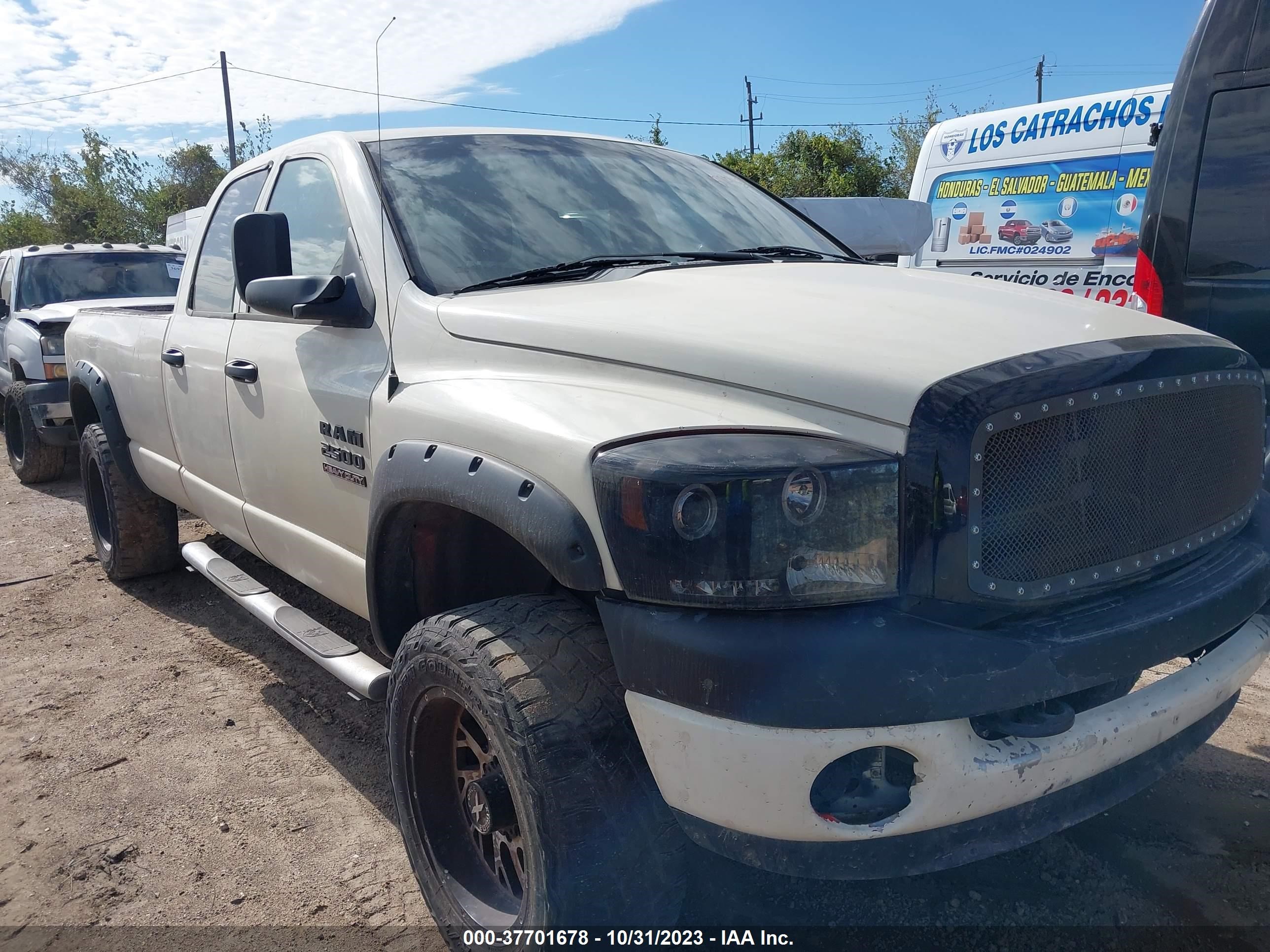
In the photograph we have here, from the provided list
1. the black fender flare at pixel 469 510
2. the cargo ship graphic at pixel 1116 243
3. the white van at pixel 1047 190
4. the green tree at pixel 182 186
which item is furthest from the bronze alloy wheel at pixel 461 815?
the green tree at pixel 182 186

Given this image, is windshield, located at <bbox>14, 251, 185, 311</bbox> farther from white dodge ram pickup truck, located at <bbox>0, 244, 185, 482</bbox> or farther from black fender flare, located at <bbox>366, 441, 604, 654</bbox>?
black fender flare, located at <bbox>366, 441, 604, 654</bbox>

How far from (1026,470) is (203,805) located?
8.55 ft

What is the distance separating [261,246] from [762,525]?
1882mm

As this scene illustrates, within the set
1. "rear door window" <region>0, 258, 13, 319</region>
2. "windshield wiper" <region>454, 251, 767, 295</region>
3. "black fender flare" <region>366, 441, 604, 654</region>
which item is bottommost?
"black fender flare" <region>366, 441, 604, 654</region>

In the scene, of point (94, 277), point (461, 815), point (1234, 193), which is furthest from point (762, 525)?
point (94, 277)

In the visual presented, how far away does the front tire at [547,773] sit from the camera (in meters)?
1.88

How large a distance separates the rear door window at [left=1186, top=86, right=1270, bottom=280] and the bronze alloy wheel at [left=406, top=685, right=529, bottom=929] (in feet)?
11.4

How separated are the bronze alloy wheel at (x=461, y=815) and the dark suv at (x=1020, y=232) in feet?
20.6

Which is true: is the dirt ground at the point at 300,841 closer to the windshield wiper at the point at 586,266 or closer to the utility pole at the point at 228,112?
the windshield wiper at the point at 586,266

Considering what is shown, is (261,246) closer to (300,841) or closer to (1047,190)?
(300,841)

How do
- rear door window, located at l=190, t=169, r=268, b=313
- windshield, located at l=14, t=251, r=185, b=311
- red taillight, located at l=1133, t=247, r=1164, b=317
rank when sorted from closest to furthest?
rear door window, located at l=190, t=169, r=268, b=313
red taillight, located at l=1133, t=247, r=1164, b=317
windshield, located at l=14, t=251, r=185, b=311

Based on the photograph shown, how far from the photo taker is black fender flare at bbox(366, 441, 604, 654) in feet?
6.13

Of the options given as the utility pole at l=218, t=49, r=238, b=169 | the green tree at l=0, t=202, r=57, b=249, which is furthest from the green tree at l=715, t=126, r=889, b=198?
the green tree at l=0, t=202, r=57, b=249

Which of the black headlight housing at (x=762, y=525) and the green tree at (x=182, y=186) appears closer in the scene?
the black headlight housing at (x=762, y=525)
